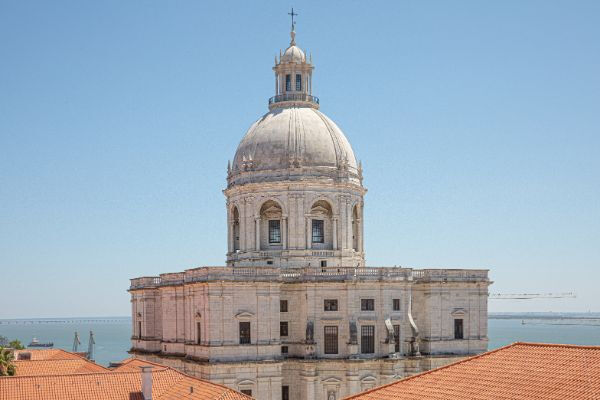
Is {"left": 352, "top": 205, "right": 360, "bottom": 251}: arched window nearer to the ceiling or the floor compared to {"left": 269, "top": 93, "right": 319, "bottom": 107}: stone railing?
nearer to the floor

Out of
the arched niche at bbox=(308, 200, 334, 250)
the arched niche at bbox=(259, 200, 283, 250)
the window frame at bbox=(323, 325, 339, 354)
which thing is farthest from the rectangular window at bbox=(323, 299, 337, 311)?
the arched niche at bbox=(259, 200, 283, 250)

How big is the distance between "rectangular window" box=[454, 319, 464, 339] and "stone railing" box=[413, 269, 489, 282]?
324cm

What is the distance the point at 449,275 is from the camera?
228ft

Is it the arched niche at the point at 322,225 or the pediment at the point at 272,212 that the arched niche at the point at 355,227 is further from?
the pediment at the point at 272,212

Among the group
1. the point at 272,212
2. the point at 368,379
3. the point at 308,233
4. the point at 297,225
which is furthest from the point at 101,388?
the point at 272,212

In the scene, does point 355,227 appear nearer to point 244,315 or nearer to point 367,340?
point 367,340

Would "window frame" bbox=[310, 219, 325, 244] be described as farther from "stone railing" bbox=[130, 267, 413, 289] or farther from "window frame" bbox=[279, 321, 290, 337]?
"window frame" bbox=[279, 321, 290, 337]

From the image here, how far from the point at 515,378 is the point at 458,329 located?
3978 centimetres

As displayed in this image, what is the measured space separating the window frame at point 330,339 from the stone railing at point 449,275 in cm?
840

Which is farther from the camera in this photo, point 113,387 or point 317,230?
point 317,230

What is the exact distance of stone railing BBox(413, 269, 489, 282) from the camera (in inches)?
2721

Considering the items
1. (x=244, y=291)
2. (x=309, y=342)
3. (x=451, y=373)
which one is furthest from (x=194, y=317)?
(x=451, y=373)

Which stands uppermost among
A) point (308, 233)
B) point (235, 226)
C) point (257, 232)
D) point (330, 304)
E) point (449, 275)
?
point (235, 226)

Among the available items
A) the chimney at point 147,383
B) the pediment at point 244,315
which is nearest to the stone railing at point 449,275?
the pediment at point 244,315
